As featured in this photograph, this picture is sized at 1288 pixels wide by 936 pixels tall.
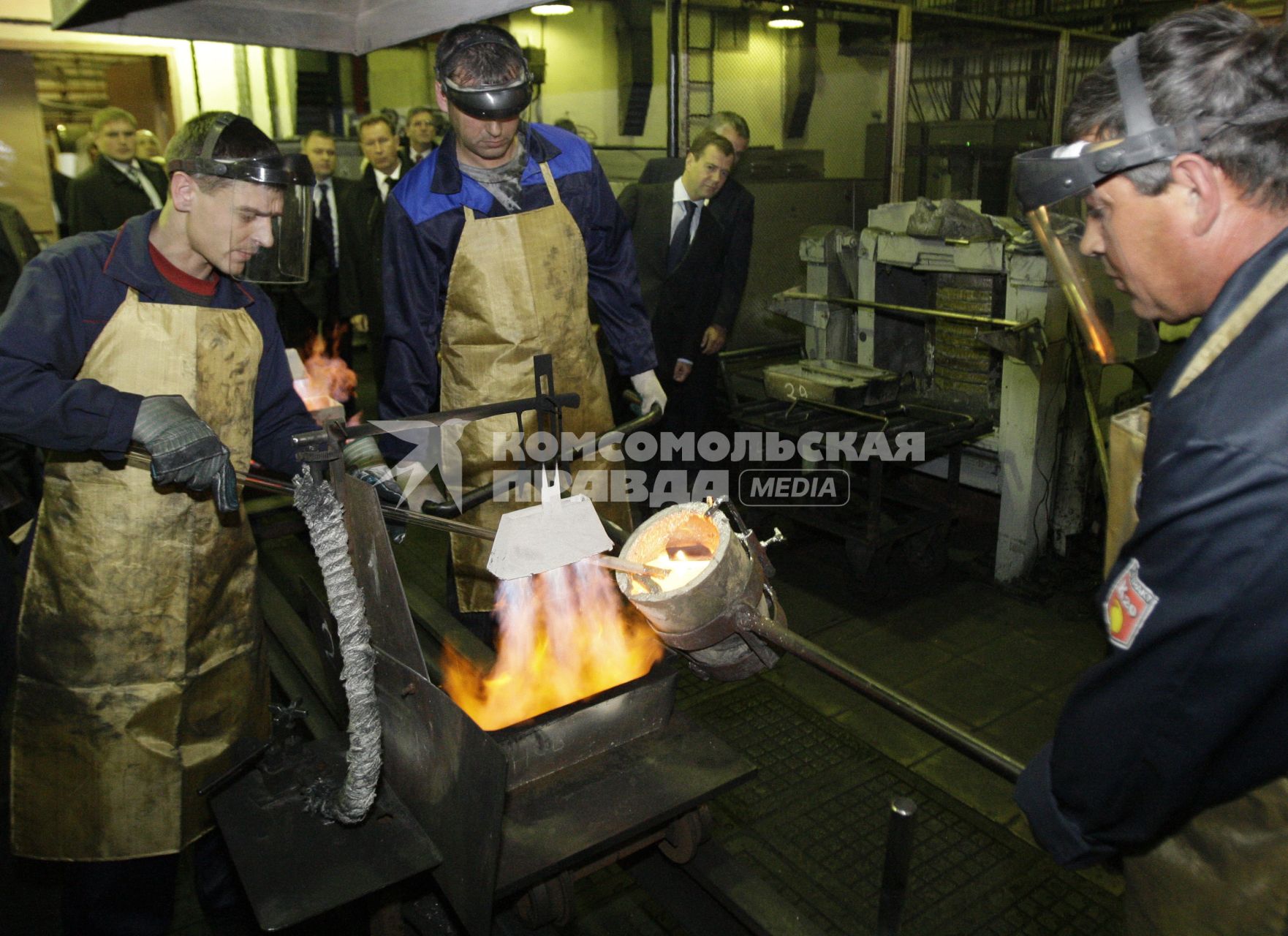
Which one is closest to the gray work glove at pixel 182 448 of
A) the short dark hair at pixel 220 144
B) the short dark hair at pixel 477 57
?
the short dark hair at pixel 220 144

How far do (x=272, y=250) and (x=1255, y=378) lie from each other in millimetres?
2120

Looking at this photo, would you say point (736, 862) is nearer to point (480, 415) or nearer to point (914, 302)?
point (480, 415)

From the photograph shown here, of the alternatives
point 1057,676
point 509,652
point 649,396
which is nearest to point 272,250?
point 509,652

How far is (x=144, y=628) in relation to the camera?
7.12 ft

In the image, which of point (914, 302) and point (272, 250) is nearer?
point (272, 250)

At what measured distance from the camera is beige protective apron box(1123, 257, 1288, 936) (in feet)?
3.49

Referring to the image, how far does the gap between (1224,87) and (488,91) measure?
2.04 metres

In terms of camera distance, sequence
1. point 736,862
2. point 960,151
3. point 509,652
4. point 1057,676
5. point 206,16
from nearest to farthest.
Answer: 1. point 736,862
2. point 509,652
3. point 206,16
4. point 1057,676
5. point 960,151

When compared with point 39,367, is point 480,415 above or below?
below

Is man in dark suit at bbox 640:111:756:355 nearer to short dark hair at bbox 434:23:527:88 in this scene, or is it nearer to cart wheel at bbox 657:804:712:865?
short dark hair at bbox 434:23:527:88

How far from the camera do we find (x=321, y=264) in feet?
21.4

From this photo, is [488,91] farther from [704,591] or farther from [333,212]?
[333,212]

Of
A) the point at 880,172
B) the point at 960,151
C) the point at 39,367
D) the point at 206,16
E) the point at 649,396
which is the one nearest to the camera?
the point at 39,367

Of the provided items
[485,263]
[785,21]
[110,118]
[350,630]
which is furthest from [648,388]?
[110,118]
